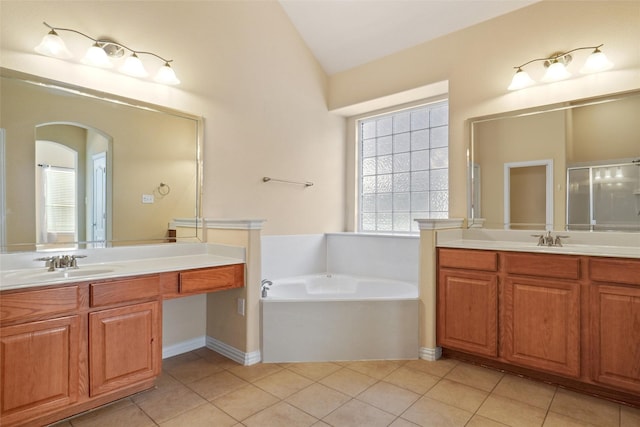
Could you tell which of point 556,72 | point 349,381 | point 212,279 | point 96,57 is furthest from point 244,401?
point 556,72

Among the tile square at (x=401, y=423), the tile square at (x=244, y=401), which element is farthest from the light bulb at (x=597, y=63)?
the tile square at (x=244, y=401)

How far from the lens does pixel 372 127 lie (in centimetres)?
408

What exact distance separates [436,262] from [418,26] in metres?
2.19

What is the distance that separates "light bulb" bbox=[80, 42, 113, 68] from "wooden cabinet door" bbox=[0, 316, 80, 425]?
1614 mm

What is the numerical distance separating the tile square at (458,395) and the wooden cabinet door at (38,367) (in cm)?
198

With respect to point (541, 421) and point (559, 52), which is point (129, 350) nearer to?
point (541, 421)

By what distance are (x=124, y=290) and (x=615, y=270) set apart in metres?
2.82

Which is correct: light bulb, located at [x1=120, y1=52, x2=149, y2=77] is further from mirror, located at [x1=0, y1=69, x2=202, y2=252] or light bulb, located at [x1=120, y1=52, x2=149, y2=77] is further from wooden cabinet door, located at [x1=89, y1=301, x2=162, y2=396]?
wooden cabinet door, located at [x1=89, y1=301, x2=162, y2=396]

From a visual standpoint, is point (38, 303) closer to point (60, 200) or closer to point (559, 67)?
point (60, 200)

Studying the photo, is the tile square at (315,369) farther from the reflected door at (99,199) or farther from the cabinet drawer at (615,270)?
the cabinet drawer at (615,270)

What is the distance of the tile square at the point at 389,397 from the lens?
1.92m

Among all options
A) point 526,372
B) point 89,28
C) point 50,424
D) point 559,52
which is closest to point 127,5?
point 89,28

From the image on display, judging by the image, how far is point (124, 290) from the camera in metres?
1.87

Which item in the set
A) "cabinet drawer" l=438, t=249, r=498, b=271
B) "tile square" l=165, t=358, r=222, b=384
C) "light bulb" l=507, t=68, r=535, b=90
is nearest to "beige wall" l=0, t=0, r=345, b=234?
"tile square" l=165, t=358, r=222, b=384
